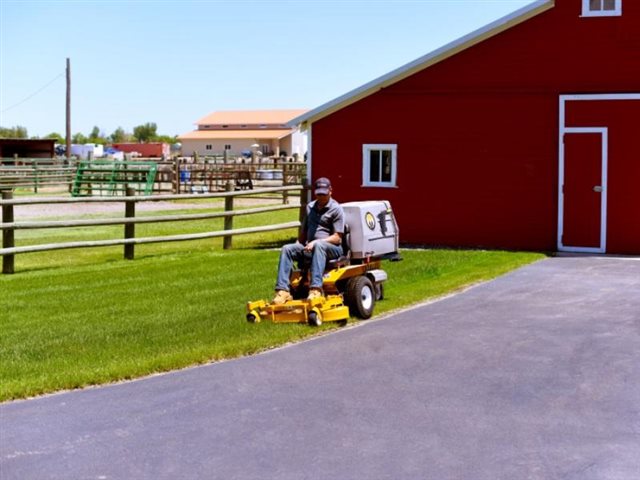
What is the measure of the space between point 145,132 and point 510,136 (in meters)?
141

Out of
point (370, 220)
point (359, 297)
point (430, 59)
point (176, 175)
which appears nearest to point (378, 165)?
point (430, 59)

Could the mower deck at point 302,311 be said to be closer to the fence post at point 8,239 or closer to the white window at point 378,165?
the fence post at point 8,239

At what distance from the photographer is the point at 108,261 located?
58.6ft

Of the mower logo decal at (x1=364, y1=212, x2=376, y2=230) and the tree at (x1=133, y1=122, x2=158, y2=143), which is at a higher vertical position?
the tree at (x1=133, y1=122, x2=158, y2=143)

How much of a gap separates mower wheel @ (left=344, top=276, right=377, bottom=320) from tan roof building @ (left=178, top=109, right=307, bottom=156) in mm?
76608

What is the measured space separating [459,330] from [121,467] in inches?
199

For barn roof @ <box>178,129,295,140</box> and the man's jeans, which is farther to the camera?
barn roof @ <box>178,129,295,140</box>

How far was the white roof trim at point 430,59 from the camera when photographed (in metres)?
18.6

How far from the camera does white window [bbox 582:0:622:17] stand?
18062mm

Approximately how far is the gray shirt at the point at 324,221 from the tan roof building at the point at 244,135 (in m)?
76.5

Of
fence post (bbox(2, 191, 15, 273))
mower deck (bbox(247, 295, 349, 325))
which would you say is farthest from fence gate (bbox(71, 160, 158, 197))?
mower deck (bbox(247, 295, 349, 325))

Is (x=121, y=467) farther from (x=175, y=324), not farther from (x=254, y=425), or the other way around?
(x=175, y=324)

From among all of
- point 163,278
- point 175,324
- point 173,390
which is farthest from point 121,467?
point 163,278

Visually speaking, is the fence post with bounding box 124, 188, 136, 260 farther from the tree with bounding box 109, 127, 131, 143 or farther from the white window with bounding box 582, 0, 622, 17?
the tree with bounding box 109, 127, 131, 143
